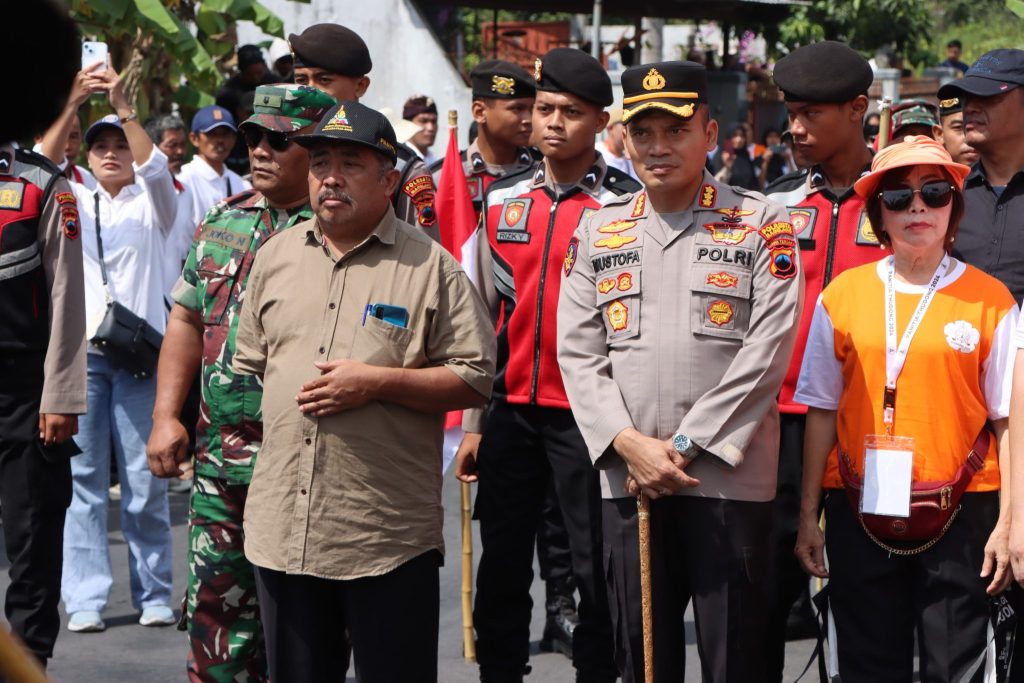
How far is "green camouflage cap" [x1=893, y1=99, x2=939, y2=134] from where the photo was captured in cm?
730

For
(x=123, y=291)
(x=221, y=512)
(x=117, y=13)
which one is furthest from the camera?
(x=117, y=13)

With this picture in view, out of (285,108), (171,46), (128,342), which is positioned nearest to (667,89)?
(285,108)

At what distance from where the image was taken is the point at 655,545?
4.46m

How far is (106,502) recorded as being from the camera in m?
6.98

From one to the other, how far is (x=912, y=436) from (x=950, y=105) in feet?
5.70

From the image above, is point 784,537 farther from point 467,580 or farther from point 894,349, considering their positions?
point 467,580

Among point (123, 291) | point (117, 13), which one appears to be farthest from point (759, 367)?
point (117, 13)

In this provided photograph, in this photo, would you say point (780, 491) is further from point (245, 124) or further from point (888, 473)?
point (245, 124)

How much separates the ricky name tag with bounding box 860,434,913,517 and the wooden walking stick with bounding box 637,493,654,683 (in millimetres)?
652

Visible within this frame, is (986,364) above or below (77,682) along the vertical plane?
above

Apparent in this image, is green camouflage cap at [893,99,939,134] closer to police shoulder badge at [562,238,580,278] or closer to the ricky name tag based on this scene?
police shoulder badge at [562,238,580,278]

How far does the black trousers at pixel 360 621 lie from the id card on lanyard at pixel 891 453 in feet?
4.36

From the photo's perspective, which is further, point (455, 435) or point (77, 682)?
point (77, 682)

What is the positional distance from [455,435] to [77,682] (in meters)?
2.01
